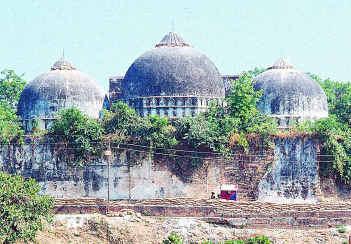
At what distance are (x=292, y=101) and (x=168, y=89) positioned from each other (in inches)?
234

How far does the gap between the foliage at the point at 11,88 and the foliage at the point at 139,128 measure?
11.1 meters

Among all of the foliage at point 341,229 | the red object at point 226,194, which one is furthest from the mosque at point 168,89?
the foliage at point 341,229

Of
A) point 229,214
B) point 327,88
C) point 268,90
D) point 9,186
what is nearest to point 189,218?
point 229,214

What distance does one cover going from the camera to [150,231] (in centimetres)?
3706

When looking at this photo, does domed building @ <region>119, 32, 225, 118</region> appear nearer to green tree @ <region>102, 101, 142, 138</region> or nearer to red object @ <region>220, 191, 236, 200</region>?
green tree @ <region>102, 101, 142, 138</region>

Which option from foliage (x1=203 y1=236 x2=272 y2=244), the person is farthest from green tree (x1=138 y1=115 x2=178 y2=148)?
foliage (x1=203 y1=236 x2=272 y2=244)

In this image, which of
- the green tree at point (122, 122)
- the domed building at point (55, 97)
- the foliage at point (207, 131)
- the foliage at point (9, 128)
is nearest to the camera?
the foliage at point (207, 131)

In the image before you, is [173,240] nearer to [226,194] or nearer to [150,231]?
[150,231]

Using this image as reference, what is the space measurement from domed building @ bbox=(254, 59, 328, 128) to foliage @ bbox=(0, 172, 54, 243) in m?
14.4

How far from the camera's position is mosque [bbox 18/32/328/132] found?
44.8 m

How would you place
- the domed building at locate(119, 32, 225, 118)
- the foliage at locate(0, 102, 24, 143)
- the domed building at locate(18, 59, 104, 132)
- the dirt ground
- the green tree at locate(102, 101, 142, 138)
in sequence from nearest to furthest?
the dirt ground < the green tree at locate(102, 101, 142, 138) < the foliage at locate(0, 102, 24, 143) < the domed building at locate(119, 32, 225, 118) < the domed building at locate(18, 59, 104, 132)

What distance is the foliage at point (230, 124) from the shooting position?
41500 millimetres

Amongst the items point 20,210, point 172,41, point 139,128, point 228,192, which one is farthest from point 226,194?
point 20,210

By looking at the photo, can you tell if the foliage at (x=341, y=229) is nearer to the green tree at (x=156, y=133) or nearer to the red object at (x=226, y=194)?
the red object at (x=226, y=194)
